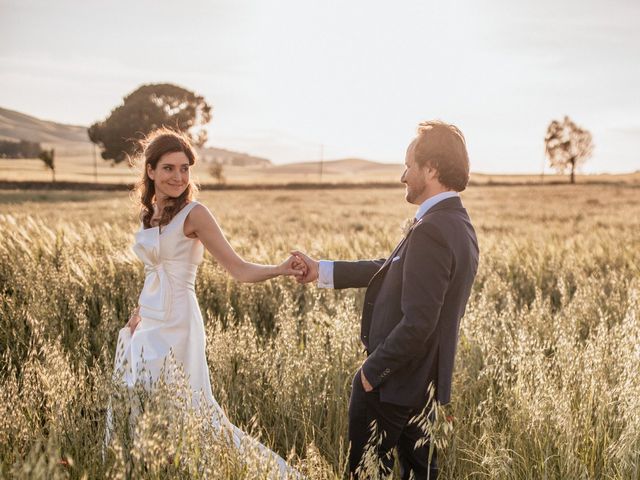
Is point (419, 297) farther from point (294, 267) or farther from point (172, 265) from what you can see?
point (172, 265)

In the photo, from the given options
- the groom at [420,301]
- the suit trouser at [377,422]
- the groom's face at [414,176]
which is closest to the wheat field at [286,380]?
the suit trouser at [377,422]

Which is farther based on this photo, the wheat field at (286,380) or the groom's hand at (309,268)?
the groom's hand at (309,268)

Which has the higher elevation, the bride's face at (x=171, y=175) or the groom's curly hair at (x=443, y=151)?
the groom's curly hair at (x=443, y=151)

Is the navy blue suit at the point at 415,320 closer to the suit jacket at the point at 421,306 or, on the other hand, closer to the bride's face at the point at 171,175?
the suit jacket at the point at 421,306

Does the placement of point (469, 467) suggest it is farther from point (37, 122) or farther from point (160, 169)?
point (37, 122)

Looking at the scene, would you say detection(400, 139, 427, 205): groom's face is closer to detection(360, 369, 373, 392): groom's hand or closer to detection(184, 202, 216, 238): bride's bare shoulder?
detection(360, 369, 373, 392): groom's hand

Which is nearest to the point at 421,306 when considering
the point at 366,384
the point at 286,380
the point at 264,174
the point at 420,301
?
the point at 420,301

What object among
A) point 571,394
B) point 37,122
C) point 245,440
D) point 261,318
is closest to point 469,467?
point 571,394

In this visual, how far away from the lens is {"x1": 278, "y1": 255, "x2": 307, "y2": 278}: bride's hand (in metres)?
4.08

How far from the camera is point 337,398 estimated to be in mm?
3916

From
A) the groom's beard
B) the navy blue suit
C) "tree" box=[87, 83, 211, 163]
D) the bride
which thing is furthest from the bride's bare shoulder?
"tree" box=[87, 83, 211, 163]

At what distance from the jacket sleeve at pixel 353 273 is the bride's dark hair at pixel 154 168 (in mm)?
1008

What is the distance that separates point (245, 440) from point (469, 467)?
1643 millimetres

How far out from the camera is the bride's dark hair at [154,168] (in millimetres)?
3773
